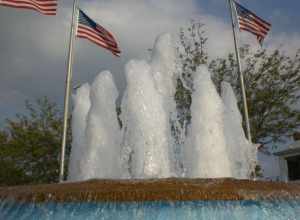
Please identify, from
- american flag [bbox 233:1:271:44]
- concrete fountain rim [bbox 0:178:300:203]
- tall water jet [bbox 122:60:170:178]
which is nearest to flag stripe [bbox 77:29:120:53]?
tall water jet [bbox 122:60:170:178]

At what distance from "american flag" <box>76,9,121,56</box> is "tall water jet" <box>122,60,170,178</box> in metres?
2.36

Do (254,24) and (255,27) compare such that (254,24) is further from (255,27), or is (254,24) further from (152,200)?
(152,200)

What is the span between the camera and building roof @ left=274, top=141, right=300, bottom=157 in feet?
84.1

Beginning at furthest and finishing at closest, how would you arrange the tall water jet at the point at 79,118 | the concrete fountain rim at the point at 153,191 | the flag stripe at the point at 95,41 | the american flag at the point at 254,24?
the tall water jet at the point at 79,118 < the american flag at the point at 254,24 < the flag stripe at the point at 95,41 < the concrete fountain rim at the point at 153,191

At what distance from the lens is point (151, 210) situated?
20.3 ft

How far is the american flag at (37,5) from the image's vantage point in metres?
13.2

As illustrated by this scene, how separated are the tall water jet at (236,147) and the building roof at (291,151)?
849 centimetres

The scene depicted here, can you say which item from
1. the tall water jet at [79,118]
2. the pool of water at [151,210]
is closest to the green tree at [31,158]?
the tall water jet at [79,118]

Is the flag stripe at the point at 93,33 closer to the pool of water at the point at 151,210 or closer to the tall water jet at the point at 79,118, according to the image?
the tall water jet at the point at 79,118

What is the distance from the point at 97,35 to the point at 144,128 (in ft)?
14.8

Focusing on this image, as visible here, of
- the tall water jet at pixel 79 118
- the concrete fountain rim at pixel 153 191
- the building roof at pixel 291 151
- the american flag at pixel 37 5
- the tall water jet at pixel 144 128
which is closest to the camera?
the concrete fountain rim at pixel 153 191

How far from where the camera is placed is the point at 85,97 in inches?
744

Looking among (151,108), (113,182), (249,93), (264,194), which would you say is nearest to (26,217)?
(113,182)

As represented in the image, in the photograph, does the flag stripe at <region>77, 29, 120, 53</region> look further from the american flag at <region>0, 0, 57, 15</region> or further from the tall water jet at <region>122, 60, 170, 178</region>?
the tall water jet at <region>122, 60, 170, 178</region>
